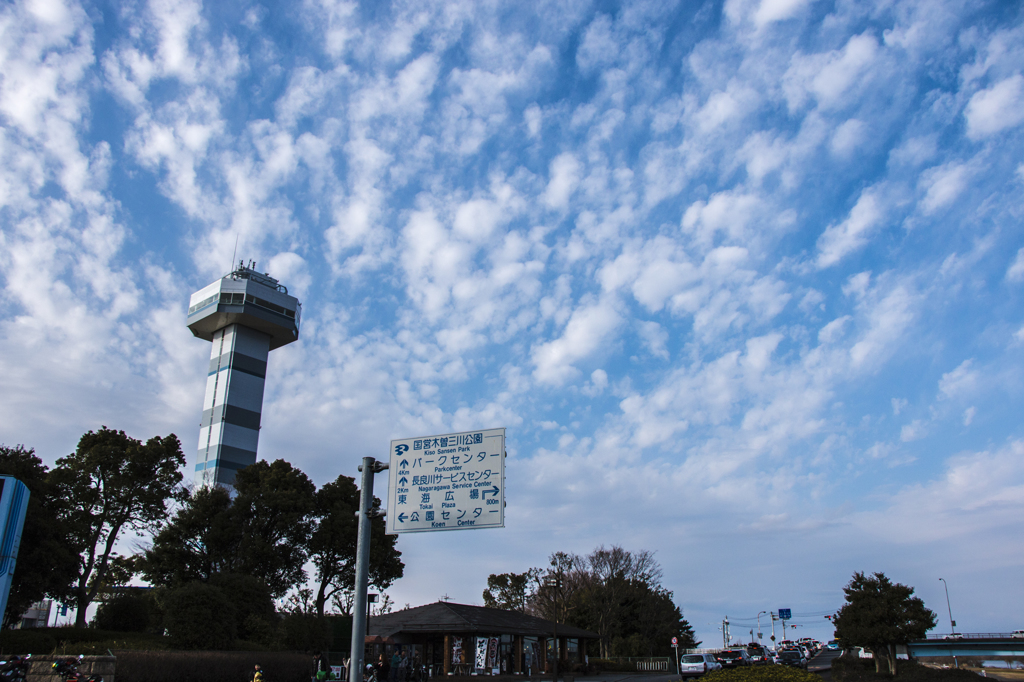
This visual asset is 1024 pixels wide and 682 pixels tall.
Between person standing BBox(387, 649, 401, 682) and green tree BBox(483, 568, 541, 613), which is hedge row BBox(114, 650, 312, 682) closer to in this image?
person standing BBox(387, 649, 401, 682)

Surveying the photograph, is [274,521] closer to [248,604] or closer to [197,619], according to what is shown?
[248,604]

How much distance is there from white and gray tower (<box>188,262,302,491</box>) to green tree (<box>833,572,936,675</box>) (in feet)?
184

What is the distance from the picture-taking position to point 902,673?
3291cm

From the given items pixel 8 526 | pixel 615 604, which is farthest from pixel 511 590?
pixel 8 526

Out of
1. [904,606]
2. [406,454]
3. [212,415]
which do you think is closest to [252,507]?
[212,415]

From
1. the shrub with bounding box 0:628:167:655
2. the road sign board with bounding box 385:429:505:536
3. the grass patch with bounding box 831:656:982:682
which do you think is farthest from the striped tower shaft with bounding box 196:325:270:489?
the road sign board with bounding box 385:429:505:536

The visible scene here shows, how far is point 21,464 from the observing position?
33156mm

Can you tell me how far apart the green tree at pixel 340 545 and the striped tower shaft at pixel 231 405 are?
23.7 meters

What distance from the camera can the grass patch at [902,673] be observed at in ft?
97.6

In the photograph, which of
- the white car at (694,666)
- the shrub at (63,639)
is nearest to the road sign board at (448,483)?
the shrub at (63,639)

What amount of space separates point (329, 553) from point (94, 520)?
15050 millimetres

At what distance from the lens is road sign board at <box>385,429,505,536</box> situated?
13656 mm

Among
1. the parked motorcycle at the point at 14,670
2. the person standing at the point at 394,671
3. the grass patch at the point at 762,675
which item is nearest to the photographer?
the grass patch at the point at 762,675

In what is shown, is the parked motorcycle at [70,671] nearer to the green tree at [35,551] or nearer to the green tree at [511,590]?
the green tree at [35,551]
